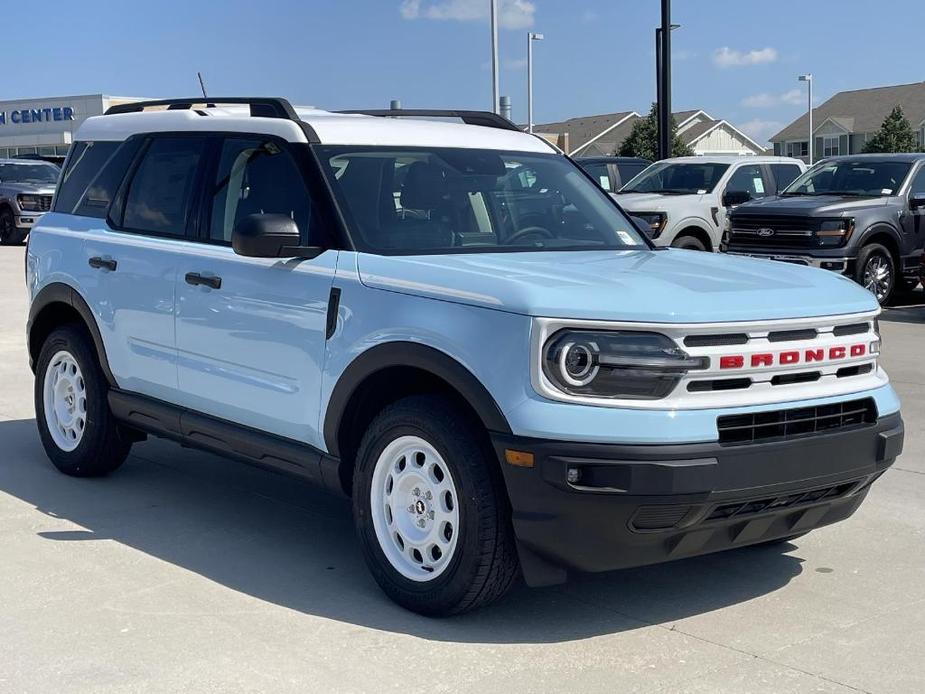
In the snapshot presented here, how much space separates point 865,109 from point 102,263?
82381mm

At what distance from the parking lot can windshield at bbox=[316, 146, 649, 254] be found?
55.4 inches

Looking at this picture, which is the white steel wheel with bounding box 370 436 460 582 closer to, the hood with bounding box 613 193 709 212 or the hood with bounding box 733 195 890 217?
the hood with bounding box 733 195 890 217

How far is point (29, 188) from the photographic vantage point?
26719 mm

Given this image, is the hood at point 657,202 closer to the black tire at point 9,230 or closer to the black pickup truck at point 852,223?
the black pickup truck at point 852,223

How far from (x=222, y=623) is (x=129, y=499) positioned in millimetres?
2017

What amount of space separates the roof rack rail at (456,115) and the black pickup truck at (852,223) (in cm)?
899

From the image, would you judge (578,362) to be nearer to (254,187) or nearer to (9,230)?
(254,187)

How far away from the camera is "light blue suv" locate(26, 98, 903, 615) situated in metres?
4.19

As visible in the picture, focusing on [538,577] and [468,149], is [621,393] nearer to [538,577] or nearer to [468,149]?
[538,577]

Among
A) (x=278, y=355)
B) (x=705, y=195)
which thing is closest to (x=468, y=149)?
(x=278, y=355)

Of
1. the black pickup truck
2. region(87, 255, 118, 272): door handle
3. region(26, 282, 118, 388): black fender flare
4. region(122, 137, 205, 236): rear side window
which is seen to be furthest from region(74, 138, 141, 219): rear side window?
the black pickup truck

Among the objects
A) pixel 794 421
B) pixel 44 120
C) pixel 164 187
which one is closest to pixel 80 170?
pixel 164 187

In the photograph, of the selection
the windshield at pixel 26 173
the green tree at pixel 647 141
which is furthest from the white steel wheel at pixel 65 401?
the green tree at pixel 647 141

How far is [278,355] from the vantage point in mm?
5250
